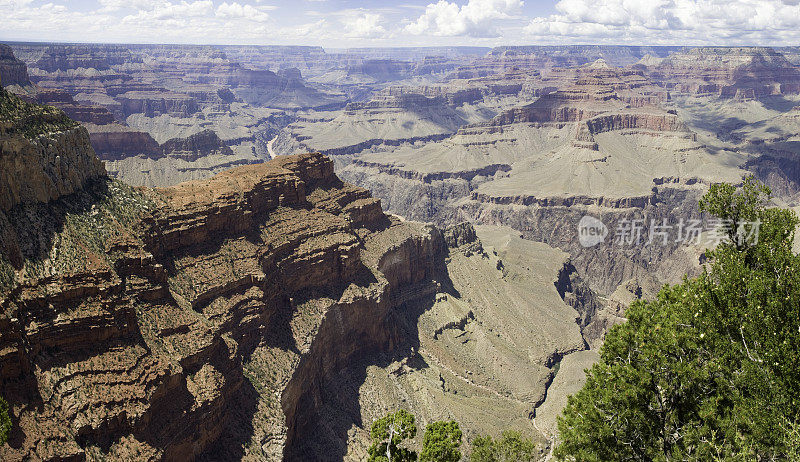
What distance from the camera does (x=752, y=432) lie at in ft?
92.8

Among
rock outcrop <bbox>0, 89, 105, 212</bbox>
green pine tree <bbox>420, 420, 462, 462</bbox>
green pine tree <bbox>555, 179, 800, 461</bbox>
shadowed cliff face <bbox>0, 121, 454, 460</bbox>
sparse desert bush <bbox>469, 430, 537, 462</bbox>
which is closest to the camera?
green pine tree <bbox>555, 179, 800, 461</bbox>

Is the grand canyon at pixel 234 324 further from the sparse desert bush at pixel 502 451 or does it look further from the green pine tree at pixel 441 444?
the green pine tree at pixel 441 444

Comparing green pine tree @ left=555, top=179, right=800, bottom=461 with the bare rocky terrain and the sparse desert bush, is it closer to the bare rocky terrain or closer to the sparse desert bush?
the sparse desert bush

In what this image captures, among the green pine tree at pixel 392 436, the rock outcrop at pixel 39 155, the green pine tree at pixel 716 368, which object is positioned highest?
the rock outcrop at pixel 39 155

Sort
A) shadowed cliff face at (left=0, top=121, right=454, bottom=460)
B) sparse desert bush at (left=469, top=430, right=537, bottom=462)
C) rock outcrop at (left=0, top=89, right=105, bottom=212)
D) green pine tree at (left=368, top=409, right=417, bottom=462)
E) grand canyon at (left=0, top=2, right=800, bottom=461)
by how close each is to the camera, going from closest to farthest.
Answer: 1. green pine tree at (left=368, top=409, right=417, bottom=462)
2. shadowed cliff face at (left=0, top=121, right=454, bottom=460)
3. grand canyon at (left=0, top=2, right=800, bottom=461)
4. sparse desert bush at (left=469, top=430, right=537, bottom=462)
5. rock outcrop at (left=0, top=89, right=105, bottom=212)

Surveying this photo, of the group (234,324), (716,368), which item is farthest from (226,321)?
(716,368)

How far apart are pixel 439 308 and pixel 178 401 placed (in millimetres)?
65922

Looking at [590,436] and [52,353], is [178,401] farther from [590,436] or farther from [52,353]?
[590,436]

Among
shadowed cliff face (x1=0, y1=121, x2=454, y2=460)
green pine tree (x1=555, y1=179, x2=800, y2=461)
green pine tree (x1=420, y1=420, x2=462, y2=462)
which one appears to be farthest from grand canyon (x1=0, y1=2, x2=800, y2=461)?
green pine tree (x1=420, y1=420, x2=462, y2=462)

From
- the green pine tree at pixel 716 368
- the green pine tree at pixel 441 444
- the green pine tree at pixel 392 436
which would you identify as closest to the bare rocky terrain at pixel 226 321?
the green pine tree at pixel 392 436

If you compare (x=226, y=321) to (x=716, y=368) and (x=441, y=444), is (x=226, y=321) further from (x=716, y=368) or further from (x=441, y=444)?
(x=716, y=368)

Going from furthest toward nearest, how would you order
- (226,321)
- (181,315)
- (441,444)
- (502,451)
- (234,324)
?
(234,324), (226,321), (181,315), (502,451), (441,444)

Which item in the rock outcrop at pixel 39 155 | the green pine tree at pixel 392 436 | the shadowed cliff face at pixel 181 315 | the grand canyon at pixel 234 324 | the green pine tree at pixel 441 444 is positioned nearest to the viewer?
the green pine tree at pixel 441 444

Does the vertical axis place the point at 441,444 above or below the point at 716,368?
below
